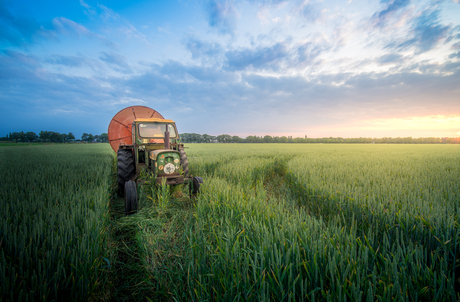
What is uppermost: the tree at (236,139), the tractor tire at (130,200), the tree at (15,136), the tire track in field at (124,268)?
the tree at (15,136)

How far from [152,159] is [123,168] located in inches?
46.7

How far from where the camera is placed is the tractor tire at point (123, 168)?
16.2 feet

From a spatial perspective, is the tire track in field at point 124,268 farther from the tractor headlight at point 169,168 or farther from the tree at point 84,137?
the tree at point 84,137

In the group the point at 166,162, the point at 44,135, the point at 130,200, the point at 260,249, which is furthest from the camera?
the point at 44,135

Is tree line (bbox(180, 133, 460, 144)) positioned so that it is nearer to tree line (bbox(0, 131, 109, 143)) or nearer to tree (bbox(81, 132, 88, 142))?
tree line (bbox(0, 131, 109, 143))

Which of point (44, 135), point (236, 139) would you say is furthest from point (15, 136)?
point (236, 139)

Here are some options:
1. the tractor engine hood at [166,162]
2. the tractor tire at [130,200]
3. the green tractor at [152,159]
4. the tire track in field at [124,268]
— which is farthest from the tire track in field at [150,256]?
the tractor engine hood at [166,162]

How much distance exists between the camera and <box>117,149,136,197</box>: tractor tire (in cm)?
495

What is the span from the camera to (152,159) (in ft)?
14.8

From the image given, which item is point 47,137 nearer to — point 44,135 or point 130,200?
point 44,135

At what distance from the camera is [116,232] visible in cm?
325

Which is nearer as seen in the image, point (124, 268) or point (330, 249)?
point (330, 249)

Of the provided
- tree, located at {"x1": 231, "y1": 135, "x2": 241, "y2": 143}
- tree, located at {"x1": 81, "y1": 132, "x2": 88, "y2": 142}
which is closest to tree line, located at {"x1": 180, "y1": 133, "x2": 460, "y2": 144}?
tree, located at {"x1": 231, "y1": 135, "x2": 241, "y2": 143}

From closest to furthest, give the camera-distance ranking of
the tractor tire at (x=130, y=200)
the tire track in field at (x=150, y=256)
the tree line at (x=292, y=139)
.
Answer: the tire track in field at (x=150, y=256) → the tractor tire at (x=130, y=200) → the tree line at (x=292, y=139)
